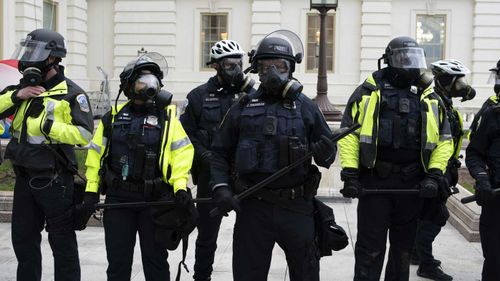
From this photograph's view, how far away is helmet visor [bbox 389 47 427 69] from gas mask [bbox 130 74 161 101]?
5.96 feet

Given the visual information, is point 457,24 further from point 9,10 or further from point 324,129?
point 324,129

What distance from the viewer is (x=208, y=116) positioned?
5.88 m

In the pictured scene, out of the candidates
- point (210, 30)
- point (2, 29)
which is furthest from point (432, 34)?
point (2, 29)

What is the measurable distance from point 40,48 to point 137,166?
1335 millimetres

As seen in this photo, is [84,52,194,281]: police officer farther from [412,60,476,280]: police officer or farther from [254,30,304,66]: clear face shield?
[412,60,476,280]: police officer

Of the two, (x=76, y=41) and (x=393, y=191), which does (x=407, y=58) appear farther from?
(x=76, y=41)

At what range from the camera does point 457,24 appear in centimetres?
2645

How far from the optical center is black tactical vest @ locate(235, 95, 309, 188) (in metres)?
4.37

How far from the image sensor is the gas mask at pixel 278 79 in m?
4.37

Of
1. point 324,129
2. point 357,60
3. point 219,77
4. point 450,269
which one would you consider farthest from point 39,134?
point 357,60

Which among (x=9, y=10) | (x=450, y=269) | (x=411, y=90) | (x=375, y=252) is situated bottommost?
(x=450, y=269)

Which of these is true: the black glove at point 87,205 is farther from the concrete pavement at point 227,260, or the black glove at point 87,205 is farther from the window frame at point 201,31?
the window frame at point 201,31

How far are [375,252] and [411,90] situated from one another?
1.25 metres

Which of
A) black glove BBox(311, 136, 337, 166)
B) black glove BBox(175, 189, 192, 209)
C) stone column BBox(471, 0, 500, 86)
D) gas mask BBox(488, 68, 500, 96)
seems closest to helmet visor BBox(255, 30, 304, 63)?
black glove BBox(311, 136, 337, 166)
